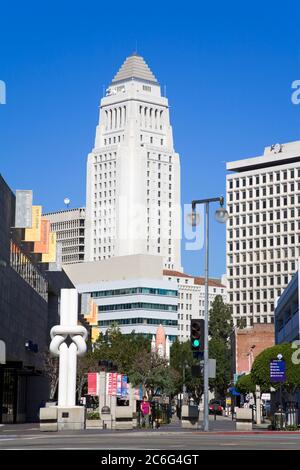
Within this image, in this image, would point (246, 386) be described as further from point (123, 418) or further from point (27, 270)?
point (123, 418)

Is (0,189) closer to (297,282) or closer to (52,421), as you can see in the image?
(52,421)

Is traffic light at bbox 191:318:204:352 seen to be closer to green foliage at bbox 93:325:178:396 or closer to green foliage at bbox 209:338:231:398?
green foliage at bbox 93:325:178:396

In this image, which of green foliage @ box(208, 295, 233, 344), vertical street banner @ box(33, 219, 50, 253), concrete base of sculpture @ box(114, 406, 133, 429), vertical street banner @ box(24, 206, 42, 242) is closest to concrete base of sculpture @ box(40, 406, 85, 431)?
concrete base of sculpture @ box(114, 406, 133, 429)

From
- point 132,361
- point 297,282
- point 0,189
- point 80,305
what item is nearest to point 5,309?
point 0,189

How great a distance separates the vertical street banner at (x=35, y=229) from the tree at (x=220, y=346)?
288 feet

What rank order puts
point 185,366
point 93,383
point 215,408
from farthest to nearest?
point 185,366 → point 215,408 → point 93,383

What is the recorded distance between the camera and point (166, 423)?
69.9 meters

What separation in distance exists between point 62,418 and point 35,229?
28988mm

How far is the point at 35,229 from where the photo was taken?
77188 millimetres

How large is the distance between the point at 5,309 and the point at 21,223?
7777 millimetres

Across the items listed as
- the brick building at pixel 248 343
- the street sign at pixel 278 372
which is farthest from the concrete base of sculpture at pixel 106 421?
the brick building at pixel 248 343

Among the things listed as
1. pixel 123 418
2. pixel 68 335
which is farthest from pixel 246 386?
pixel 123 418

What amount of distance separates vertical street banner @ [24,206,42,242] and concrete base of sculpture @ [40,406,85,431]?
27775 millimetres

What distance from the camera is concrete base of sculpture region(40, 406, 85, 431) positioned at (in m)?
48.2
